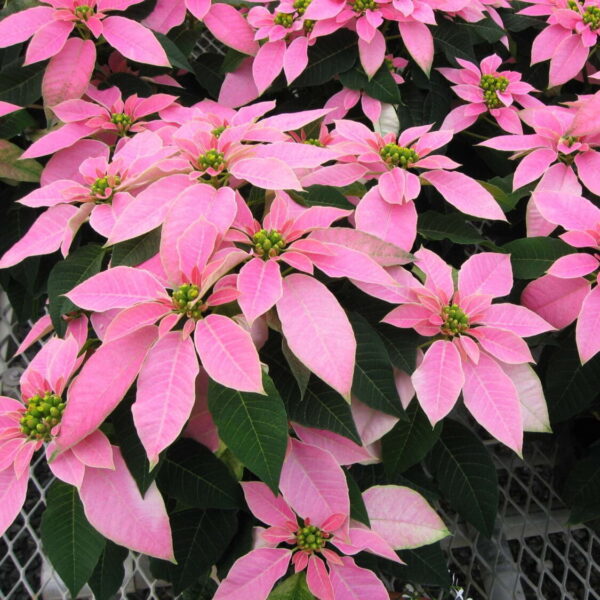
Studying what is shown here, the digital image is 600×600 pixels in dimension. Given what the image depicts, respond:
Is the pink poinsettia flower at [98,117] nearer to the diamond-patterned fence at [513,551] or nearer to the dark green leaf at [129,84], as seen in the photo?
the dark green leaf at [129,84]

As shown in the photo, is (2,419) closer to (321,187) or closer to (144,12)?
(321,187)

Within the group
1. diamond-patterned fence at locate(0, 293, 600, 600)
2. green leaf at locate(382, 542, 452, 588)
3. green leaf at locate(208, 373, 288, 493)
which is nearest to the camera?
green leaf at locate(208, 373, 288, 493)

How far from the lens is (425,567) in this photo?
0.59 m

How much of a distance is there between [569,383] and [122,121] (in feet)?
2.05

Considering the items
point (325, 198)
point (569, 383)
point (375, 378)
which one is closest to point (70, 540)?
point (375, 378)

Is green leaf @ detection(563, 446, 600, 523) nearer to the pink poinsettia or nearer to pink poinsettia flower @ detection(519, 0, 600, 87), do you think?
the pink poinsettia

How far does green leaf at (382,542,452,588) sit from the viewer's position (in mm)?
589

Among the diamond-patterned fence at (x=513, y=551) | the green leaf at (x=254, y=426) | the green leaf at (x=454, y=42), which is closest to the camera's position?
the green leaf at (x=254, y=426)

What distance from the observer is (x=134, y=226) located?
57 centimetres

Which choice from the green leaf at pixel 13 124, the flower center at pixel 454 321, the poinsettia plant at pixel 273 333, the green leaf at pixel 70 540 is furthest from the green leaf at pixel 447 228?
the green leaf at pixel 13 124

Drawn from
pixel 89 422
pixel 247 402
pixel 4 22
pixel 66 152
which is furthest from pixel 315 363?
pixel 4 22

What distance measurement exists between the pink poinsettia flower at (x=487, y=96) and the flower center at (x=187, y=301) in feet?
1.72

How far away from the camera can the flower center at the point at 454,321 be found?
0.57 m

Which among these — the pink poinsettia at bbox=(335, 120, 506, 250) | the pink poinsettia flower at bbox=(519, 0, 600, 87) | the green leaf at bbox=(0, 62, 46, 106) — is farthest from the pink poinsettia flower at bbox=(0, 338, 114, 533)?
the pink poinsettia flower at bbox=(519, 0, 600, 87)
